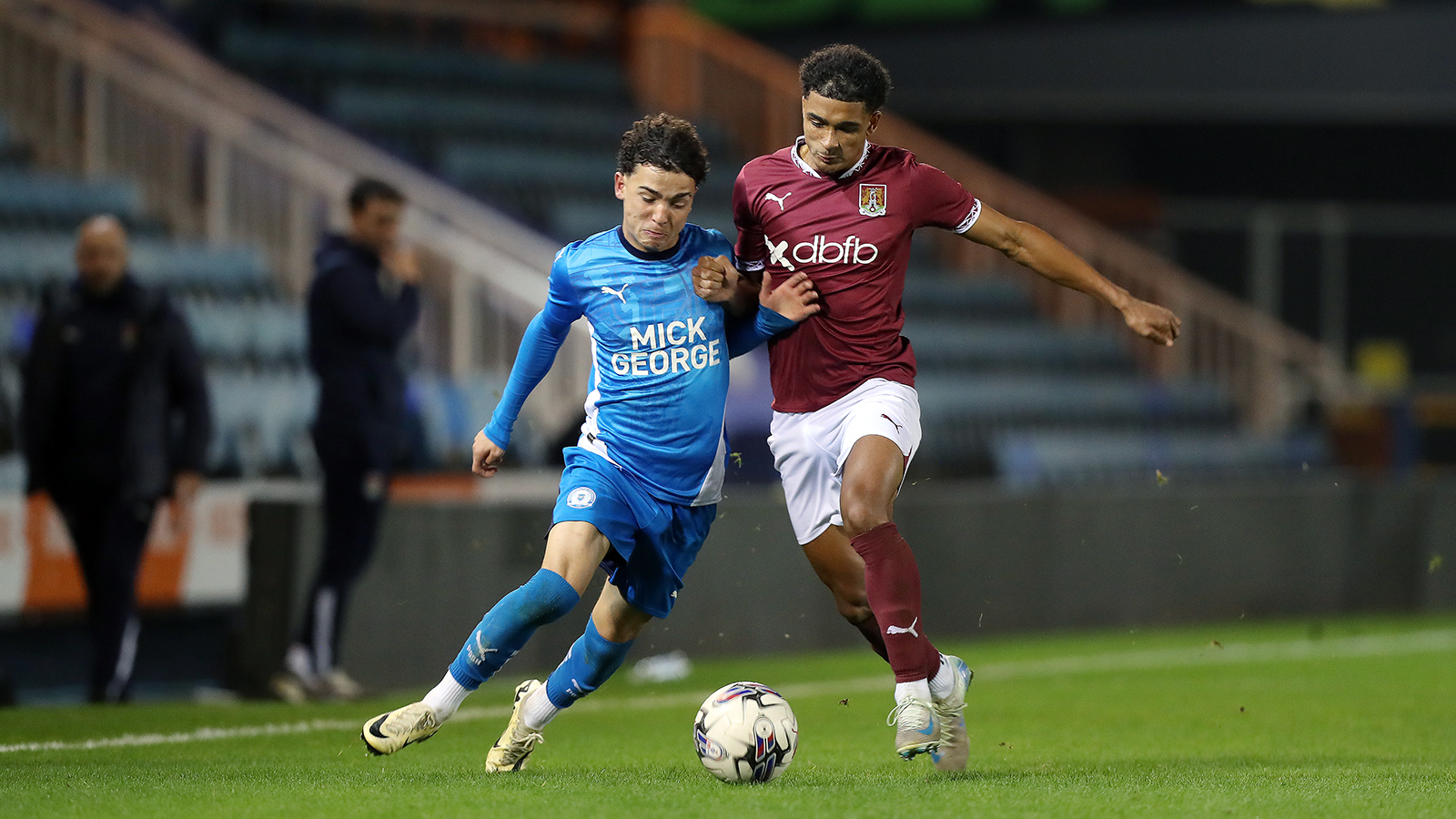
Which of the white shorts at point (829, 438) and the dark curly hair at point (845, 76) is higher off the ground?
the dark curly hair at point (845, 76)

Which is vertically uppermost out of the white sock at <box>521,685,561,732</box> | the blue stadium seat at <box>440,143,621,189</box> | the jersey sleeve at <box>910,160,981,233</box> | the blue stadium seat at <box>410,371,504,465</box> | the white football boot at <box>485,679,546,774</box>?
the jersey sleeve at <box>910,160,981,233</box>

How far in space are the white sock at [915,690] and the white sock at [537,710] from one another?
1.03 metres

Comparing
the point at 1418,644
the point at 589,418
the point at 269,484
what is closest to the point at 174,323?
the point at 269,484

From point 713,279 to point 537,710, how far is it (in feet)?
4.55

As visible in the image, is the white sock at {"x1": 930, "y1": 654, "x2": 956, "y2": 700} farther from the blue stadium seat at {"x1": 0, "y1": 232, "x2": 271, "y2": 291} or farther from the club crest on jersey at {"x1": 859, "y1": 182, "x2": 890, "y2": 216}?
the blue stadium seat at {"x1": 0, "y1": 232, "x2": 271, "y2": 291}

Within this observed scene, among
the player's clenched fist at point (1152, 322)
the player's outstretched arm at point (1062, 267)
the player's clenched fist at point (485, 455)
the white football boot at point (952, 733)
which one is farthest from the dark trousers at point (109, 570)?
the player's clenched fist at point (1152, 322)

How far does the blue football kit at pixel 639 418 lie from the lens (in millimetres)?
5605

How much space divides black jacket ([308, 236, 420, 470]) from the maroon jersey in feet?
10.6

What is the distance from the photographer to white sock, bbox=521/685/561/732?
5.63 m

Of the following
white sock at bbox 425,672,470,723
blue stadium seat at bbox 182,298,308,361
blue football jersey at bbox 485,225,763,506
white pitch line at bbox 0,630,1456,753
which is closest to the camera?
white sock at bbox 425,672,470,723

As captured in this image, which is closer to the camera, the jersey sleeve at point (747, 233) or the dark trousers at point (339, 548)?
the jersey sleeve at point (747, 233)

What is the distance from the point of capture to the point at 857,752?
654 centimetres

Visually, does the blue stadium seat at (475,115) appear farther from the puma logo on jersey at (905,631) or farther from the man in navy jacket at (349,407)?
the puma logo on jersey at (905,631)

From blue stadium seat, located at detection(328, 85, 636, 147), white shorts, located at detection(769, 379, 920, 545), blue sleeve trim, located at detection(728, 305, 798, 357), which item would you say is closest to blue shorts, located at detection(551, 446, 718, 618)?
white shorts, located at detection(769, 379, 920, 545)
